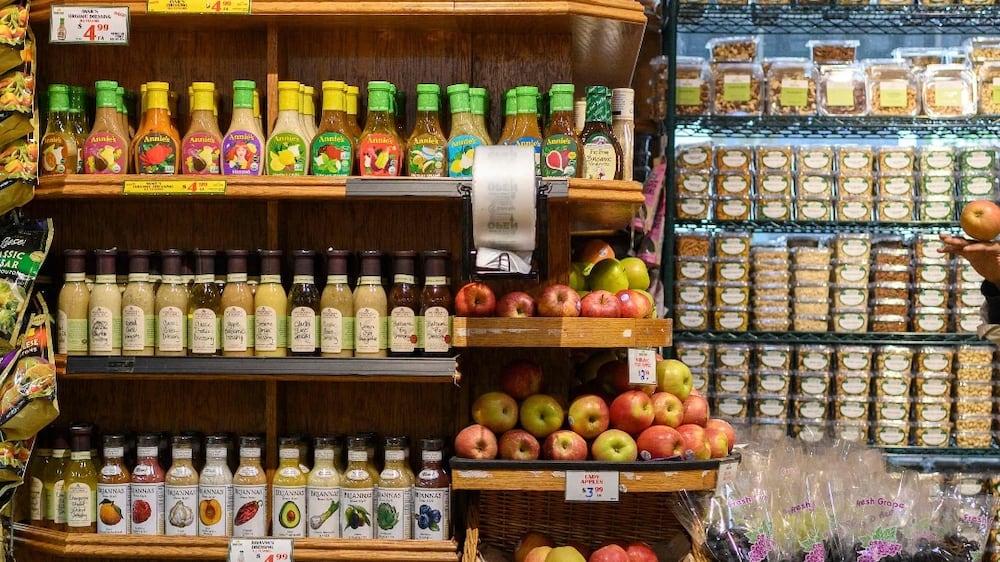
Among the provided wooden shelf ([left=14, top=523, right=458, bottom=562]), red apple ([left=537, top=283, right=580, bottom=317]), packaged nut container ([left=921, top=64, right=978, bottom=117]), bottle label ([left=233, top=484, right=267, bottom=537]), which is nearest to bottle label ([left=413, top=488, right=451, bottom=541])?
wooden shelf ([left=14, top=523, right=458, bottom=562])

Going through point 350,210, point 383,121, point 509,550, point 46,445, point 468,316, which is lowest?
point 509,550

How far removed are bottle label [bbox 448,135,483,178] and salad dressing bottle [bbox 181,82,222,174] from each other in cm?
56

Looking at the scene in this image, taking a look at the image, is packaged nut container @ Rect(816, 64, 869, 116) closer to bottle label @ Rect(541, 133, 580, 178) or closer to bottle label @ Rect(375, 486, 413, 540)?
bottle label @ Rect(541, 133, 580, 178)

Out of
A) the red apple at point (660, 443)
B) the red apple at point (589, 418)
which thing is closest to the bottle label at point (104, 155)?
the red apple at point (589, 418)

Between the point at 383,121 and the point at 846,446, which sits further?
the point at 846,446

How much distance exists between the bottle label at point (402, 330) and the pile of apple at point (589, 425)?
213 millimetres

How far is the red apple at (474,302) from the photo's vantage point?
2408 millimetres

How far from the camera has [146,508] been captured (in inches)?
98.3

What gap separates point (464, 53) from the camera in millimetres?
2721

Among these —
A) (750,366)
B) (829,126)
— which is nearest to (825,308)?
(750,366)

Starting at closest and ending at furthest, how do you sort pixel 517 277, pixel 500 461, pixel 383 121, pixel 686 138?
pixel 517 277 → pixel 500 461 → pixel 383 121 → pixel 686 138

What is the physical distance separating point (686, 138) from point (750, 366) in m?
1.00

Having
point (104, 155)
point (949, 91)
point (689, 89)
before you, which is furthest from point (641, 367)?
point (949, 91)

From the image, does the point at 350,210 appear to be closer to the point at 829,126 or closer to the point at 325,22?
the point at 325,22
